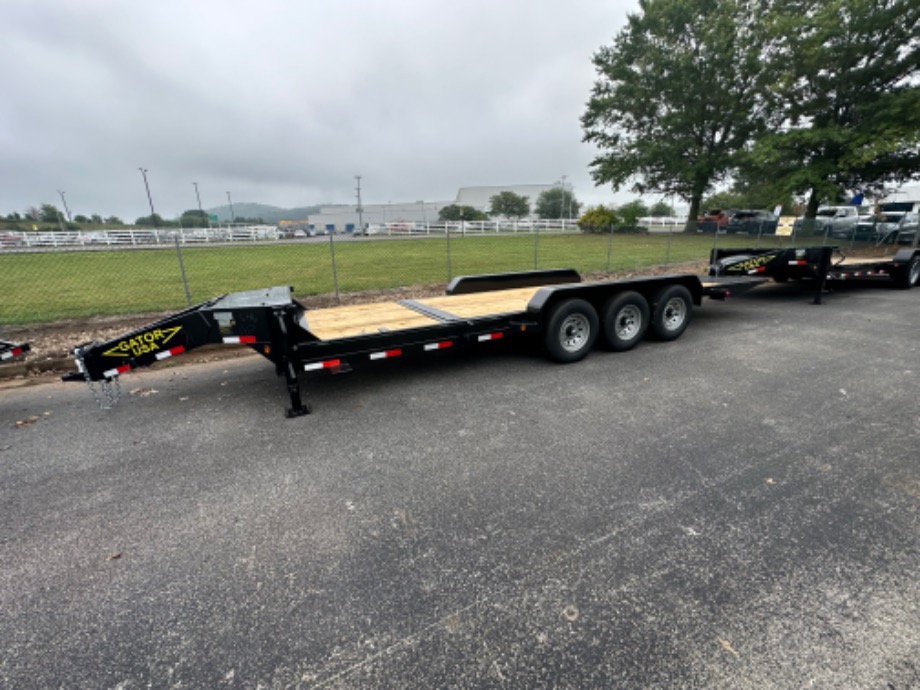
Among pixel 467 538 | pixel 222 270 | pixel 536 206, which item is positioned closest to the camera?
pixel 467 538

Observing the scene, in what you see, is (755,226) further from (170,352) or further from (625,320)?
(170,352)

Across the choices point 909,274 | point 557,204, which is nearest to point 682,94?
point 909,274

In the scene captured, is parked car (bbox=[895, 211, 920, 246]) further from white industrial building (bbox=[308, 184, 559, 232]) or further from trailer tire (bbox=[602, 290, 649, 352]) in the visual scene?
white industrial building (bbox=[308, 184, 559, 232])

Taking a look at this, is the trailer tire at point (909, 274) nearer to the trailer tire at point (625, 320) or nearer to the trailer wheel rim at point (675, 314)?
the trailer wheel rim at point (675, 314)

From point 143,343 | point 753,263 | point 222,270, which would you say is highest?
point 753,263

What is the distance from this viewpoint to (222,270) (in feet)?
45.2

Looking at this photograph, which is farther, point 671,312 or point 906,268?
point 906,268

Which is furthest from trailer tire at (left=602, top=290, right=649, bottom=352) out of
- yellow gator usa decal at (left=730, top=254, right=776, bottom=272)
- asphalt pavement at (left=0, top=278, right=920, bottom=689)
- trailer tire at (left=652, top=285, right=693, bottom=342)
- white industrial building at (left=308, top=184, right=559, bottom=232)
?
white industrial building at (left=308, top=184, right=559, bottom=232)

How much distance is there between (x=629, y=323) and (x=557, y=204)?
3575 inches

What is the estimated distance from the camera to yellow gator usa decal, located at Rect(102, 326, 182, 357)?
3662mm

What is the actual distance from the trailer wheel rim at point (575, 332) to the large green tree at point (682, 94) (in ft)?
92.1

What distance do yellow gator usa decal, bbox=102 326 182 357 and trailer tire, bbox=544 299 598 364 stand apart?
12.6 feet

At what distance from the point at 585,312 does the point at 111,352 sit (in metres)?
4.85

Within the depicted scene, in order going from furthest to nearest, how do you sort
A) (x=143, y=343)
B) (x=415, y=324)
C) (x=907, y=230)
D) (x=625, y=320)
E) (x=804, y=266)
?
1. (x=907, y=230)
2. (x=804, y=266)
3. (x=625, y=320)
4. (x=415, y=324)
5. (x=143, y=343)
